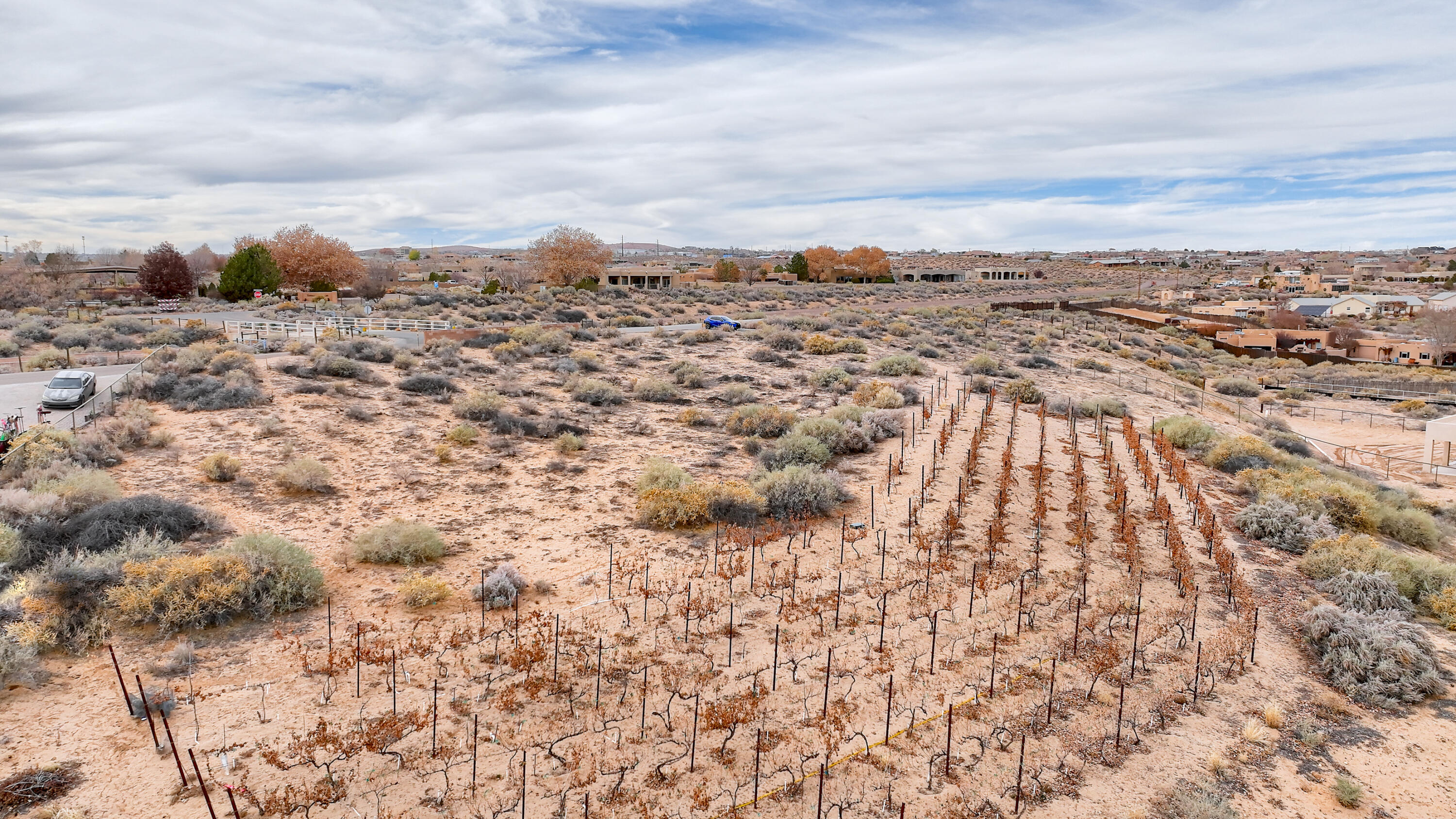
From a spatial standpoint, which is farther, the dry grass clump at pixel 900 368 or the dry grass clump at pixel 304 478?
the dry grass clump at pixel 900 368

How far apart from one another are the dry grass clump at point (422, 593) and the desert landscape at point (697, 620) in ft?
0.20

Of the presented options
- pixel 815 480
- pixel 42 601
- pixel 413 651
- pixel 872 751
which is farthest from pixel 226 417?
pixel 872 751

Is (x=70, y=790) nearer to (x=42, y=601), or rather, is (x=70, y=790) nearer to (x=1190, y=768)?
(x=42, y=601)

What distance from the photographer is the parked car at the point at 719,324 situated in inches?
1740

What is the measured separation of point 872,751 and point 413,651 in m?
5.33

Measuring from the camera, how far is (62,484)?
12.2 m

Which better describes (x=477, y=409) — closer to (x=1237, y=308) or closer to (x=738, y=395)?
(x=738, y=395)

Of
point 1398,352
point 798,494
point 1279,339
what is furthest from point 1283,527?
point 1398,352

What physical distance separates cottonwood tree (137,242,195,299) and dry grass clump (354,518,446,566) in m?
57.4

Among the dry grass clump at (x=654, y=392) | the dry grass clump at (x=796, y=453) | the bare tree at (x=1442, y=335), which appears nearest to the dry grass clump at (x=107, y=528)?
the dry grass clump at (x=796, y=453)

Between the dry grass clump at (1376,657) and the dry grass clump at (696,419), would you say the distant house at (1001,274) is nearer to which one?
the dry grass clump at (696,419)

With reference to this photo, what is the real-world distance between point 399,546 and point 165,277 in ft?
193

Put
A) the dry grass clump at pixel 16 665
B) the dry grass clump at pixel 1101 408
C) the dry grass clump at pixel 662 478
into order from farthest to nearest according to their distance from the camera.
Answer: the dry grass clump at pixel 1101 408
the dry grass clump at pixel 662 478
the dry grass clump at pixel 16 665

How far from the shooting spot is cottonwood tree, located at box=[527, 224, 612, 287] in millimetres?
67562
